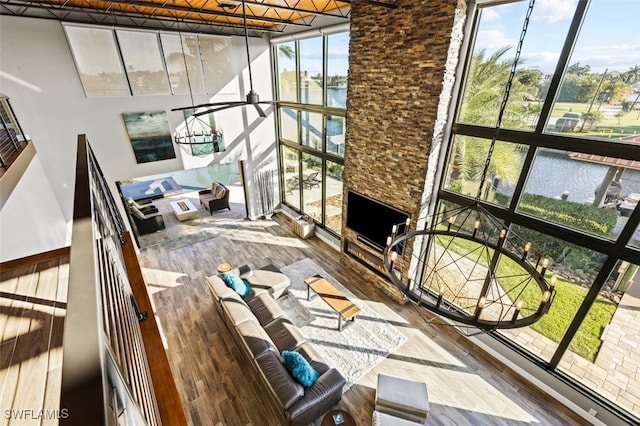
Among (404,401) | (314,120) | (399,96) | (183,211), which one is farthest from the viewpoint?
(183,211)

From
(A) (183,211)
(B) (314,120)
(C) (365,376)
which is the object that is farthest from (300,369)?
(A) (183,211)

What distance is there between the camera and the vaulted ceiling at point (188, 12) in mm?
5035

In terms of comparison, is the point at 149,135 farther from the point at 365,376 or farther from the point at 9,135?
the point at 365,376

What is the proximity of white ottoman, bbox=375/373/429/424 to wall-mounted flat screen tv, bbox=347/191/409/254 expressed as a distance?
8.33 feet

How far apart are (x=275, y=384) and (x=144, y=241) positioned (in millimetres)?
6783

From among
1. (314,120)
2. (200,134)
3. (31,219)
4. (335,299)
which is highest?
(314,120)

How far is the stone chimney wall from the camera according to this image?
435 centimetres

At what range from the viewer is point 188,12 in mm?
5797

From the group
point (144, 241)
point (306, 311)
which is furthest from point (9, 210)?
point (144, 241)

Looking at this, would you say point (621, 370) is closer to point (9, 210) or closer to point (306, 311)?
point (306, 311)

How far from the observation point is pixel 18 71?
17.2ft

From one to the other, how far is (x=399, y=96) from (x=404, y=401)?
A: 474 centimetres

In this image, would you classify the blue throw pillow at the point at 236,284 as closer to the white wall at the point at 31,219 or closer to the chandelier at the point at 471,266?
the white wall at the point at 31,219

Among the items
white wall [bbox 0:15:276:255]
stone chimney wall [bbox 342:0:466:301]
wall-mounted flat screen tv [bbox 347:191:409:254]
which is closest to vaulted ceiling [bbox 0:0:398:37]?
white wall [bbox 0:15:276:255]
